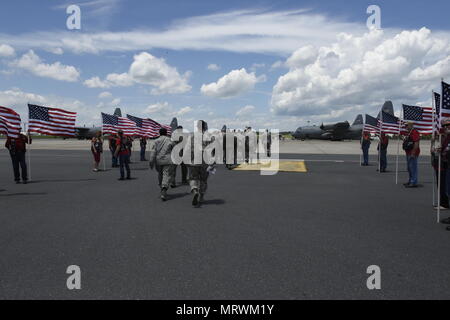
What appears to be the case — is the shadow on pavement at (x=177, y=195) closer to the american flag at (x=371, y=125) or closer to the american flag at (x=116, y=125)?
the american flag at (x=116, y=125)

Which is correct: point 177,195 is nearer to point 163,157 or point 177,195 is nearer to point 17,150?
point 163,157

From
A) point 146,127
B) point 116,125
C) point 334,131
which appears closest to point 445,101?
point 116,125

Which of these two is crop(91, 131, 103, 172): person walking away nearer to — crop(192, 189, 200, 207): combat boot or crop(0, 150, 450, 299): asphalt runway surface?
crop(0, 150, 450, 299): asphalt runway surface

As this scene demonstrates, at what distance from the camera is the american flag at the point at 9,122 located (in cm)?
976

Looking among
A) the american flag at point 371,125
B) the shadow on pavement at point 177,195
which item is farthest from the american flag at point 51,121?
the american flag at point 371,125

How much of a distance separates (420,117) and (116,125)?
519 inches

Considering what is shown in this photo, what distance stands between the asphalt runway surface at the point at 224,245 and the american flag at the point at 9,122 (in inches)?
77.7

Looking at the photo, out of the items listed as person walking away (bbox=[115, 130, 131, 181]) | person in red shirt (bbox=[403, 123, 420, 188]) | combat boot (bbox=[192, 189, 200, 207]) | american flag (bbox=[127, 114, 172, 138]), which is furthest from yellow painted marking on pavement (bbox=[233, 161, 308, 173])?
combat boot (bbox=[192, 189, 200, 207])

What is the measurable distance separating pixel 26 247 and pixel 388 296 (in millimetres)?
5005

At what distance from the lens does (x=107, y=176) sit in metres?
13.5

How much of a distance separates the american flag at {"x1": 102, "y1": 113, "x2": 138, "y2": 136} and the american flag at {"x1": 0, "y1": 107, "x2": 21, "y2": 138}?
5.09 m

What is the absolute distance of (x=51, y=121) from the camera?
485 inches

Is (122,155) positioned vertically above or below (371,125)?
below
